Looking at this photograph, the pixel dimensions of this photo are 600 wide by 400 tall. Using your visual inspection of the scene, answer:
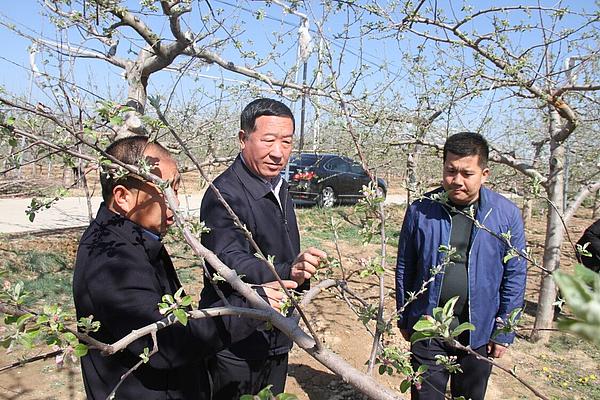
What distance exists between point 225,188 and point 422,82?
364 cm

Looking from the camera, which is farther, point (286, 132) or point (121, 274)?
point (286, 132)

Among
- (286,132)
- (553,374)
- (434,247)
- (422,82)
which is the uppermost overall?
(422,82)

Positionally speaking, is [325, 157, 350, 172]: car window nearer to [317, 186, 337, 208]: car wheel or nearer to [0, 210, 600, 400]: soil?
[317, 186, 337, 208]: car wheel

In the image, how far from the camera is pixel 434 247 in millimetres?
2295

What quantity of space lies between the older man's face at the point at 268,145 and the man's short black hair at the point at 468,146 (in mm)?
857

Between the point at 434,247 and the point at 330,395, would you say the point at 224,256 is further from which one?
the point at 330,395

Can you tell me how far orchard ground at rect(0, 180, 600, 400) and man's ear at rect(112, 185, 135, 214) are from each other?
0.80 metres

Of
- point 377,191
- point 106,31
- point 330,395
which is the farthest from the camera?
point 106,31

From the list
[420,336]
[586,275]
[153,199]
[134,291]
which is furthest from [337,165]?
[586,275]

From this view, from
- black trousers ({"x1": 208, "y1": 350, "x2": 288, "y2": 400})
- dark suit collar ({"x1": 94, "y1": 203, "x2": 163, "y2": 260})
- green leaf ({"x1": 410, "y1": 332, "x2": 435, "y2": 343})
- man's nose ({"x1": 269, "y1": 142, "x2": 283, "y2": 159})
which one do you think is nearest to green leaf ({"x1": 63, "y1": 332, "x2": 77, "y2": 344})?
dark suit collar ({"x1": 94, "y1": 203, "x2": 163, "y2": 260})

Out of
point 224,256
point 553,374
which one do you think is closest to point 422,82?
point 553,374

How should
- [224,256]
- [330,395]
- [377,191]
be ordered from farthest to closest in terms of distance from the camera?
[330,395] < [224,256] < [377,191]

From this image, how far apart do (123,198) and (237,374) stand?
0.89 metres

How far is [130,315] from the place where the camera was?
1181 mm
